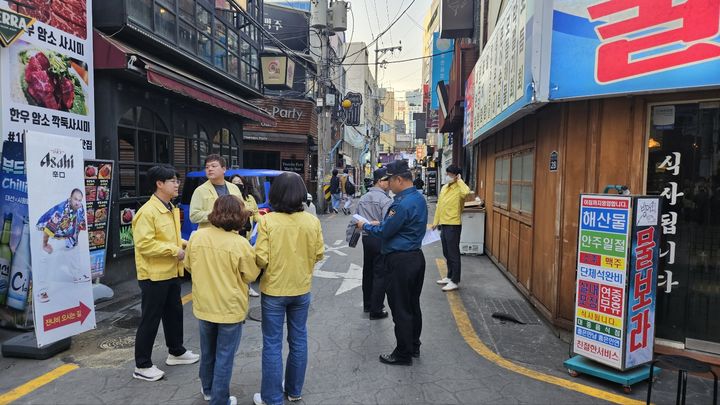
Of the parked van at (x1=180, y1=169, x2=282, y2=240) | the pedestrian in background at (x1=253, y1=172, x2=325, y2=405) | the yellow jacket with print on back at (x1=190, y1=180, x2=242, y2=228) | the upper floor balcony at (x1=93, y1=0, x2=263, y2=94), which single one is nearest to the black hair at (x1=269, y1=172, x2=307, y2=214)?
the pedestrian in background at (x1=253, y1=172, x2=325, y2=405)

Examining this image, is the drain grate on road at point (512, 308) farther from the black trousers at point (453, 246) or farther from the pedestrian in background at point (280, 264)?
the pedestrian in background at point (280, 264)

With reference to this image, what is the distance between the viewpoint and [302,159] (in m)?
20.2

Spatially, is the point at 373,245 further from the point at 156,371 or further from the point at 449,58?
the point at 449,58

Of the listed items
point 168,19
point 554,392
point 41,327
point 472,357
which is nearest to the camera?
point 554,392

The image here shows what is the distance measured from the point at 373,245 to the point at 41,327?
3.48m

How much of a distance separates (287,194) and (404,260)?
1.44 m

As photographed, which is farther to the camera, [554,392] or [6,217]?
[6,217]

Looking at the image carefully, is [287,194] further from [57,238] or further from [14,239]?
[14,239]

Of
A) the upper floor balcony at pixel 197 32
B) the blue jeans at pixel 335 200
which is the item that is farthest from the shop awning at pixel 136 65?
the blue jeans at pixel 335 200

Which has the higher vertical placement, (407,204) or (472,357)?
(407,204)

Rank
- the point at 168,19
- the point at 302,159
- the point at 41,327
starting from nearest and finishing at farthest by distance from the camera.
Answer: the point at 41,327, the point at 168,19, the point at 302,159

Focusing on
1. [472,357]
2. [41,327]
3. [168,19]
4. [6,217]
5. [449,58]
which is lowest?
[472,357]

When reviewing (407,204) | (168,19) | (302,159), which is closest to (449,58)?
(302,159)

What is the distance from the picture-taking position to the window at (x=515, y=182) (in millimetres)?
6242
